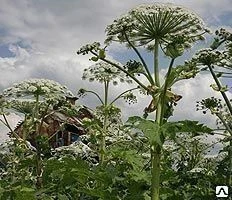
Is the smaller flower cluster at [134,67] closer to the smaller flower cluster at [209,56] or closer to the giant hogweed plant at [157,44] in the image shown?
the giant hogweed plant at [157,44]

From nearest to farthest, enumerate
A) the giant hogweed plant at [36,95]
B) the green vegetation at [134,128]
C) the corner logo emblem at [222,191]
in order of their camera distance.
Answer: the green vegetation at [134,128]
the corner logo emblem at [222,191]
the giant hogweed plant at [36,95]

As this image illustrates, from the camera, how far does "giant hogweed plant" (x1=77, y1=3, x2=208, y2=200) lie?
5238 mm

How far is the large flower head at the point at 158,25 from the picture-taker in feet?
20.5

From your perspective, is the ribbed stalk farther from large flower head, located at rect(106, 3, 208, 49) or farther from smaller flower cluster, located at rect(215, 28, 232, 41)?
smaller flower cluster, located at rect(215, 28, 232, 41)

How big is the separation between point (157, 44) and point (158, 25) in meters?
0.30

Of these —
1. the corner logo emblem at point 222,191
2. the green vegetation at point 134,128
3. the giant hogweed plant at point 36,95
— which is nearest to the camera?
the green vegetation at point 134,128

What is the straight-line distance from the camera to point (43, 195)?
5.16m

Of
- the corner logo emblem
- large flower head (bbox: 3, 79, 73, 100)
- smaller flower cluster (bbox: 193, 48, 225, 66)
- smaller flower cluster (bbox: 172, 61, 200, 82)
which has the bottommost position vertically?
the corner logo emblem

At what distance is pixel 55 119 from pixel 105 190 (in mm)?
5635

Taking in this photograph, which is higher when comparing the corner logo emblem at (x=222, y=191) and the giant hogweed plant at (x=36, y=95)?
the giant hogweed plant at (x=36, y=95)

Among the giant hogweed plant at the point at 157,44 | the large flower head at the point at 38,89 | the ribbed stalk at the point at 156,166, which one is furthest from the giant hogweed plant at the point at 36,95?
the ribbed stalk at the point at 156,166

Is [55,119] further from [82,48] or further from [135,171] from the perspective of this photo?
[135,171]

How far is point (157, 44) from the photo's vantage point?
21.1 ft

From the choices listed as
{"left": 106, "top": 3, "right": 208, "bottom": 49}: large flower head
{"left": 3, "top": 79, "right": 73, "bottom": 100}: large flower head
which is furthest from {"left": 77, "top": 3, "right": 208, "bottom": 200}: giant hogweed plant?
{"left": 3, "top": 79, "right": 73, "bottom": 100}: large flower head
